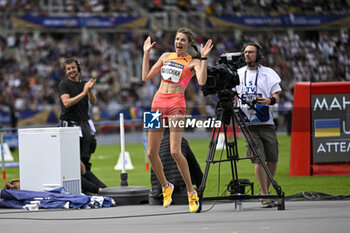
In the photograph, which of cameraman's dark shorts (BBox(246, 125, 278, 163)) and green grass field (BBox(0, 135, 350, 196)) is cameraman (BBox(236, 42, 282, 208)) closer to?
cameraman's dark shorts (BBox(246, 125, 278, 163))

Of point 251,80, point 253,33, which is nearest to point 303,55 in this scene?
point 253,33

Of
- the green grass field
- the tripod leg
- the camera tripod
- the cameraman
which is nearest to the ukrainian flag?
the green grass field

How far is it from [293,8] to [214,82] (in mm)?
29591

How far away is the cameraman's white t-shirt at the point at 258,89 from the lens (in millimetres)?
8805

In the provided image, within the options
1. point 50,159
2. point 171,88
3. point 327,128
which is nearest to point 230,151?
point 171,88

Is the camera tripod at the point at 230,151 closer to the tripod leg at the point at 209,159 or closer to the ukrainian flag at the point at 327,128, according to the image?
the tripod leg at the point at 209,159

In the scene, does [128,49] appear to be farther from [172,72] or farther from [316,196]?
[172,72]

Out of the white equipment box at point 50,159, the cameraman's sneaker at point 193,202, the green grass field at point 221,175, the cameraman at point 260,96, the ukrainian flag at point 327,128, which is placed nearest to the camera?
the cameraman's sneaker at point 193,202

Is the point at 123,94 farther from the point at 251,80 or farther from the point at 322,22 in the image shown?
the point at 251,80

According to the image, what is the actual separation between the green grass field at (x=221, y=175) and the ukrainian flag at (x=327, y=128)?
29.4 inches

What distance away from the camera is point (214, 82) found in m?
7.79

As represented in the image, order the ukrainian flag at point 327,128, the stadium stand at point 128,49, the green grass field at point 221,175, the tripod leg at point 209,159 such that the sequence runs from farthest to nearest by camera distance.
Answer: the stadium stand at point 128,49
the ukrainian flag at point 327,128
the green grass field at point 221,175
the tripod leg at point 209,159

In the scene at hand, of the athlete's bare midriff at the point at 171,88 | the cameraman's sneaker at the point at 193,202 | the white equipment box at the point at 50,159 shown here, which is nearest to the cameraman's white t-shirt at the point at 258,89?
the athlete's bare midriff at the point at 171,88

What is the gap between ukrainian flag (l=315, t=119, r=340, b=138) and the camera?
40.4 feet
